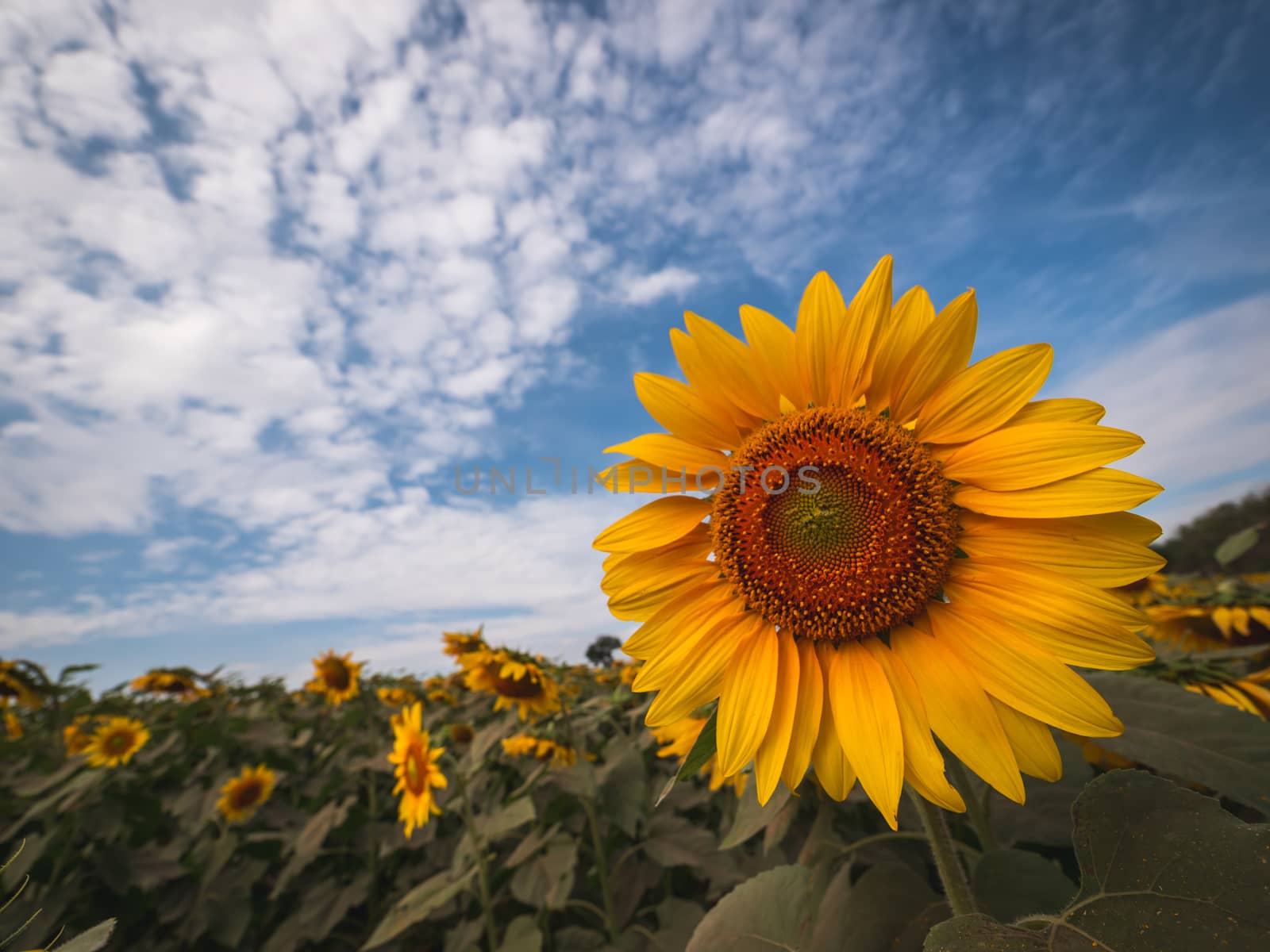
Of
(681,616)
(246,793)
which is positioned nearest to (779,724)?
(681,616)

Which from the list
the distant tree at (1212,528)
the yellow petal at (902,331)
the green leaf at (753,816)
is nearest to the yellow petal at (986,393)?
the yellow petal at (902,331)

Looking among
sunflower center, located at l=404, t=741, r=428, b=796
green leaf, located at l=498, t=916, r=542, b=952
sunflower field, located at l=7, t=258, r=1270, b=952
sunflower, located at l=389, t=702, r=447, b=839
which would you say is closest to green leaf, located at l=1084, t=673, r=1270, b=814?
sunflower field, located at l=7, t=258, r=1270, b=952

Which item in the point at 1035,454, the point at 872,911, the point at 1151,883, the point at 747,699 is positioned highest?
the point at 1035,454

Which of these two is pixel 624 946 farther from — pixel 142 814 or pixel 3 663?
pixel 3 663

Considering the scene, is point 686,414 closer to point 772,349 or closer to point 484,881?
point 772,349

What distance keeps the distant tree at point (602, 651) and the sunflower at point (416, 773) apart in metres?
3.51

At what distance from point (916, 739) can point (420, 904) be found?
2.46 metres

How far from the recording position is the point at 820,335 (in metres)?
1.39

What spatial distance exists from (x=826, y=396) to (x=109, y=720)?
23.8ft

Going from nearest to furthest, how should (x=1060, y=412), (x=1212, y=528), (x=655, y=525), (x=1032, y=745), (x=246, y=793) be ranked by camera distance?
(x=1032, y=745), (x=1060, y=412), (x=655, y=525), (x=246, y=793), (x=1212, y=528)

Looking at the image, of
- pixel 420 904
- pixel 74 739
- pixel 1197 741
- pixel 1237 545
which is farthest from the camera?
pixel 74 739

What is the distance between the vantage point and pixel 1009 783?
1114 mm

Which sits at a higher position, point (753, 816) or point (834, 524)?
point (834, 524)

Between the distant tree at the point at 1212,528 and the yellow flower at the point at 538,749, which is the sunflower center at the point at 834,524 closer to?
the yellow flower at the point at 538,749
